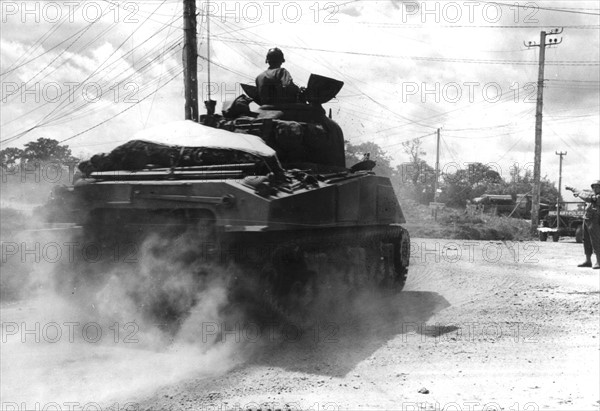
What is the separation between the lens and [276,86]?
8742 mm

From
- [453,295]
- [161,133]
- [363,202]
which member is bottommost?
[453,295]

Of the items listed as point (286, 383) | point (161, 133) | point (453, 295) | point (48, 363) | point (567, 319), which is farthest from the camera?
point (453, 295)

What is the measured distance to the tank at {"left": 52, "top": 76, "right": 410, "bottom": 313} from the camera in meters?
6.25

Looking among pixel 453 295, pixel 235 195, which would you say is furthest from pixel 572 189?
pixel 235 195

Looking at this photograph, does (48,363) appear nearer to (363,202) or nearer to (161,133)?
(161,133)

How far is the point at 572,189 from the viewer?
12.6 m

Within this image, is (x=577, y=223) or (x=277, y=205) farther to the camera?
(x=577, y=223)

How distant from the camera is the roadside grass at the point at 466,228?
2433 centimetres

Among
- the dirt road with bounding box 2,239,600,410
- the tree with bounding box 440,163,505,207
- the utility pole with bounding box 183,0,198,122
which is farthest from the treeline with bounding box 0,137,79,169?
the tree with bounding box 440,163,505,207

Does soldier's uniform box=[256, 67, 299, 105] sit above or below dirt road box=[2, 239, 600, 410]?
above

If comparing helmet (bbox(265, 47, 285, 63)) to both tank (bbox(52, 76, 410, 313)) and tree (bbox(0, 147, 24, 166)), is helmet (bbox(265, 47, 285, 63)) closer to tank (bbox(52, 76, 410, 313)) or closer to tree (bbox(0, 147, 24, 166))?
tank (bbox(52, 76, 410, 313))

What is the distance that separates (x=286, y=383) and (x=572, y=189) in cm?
928

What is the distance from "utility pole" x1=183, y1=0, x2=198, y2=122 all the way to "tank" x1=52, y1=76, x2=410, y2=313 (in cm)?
776

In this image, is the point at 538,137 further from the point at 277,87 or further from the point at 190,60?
the point at 277,87
